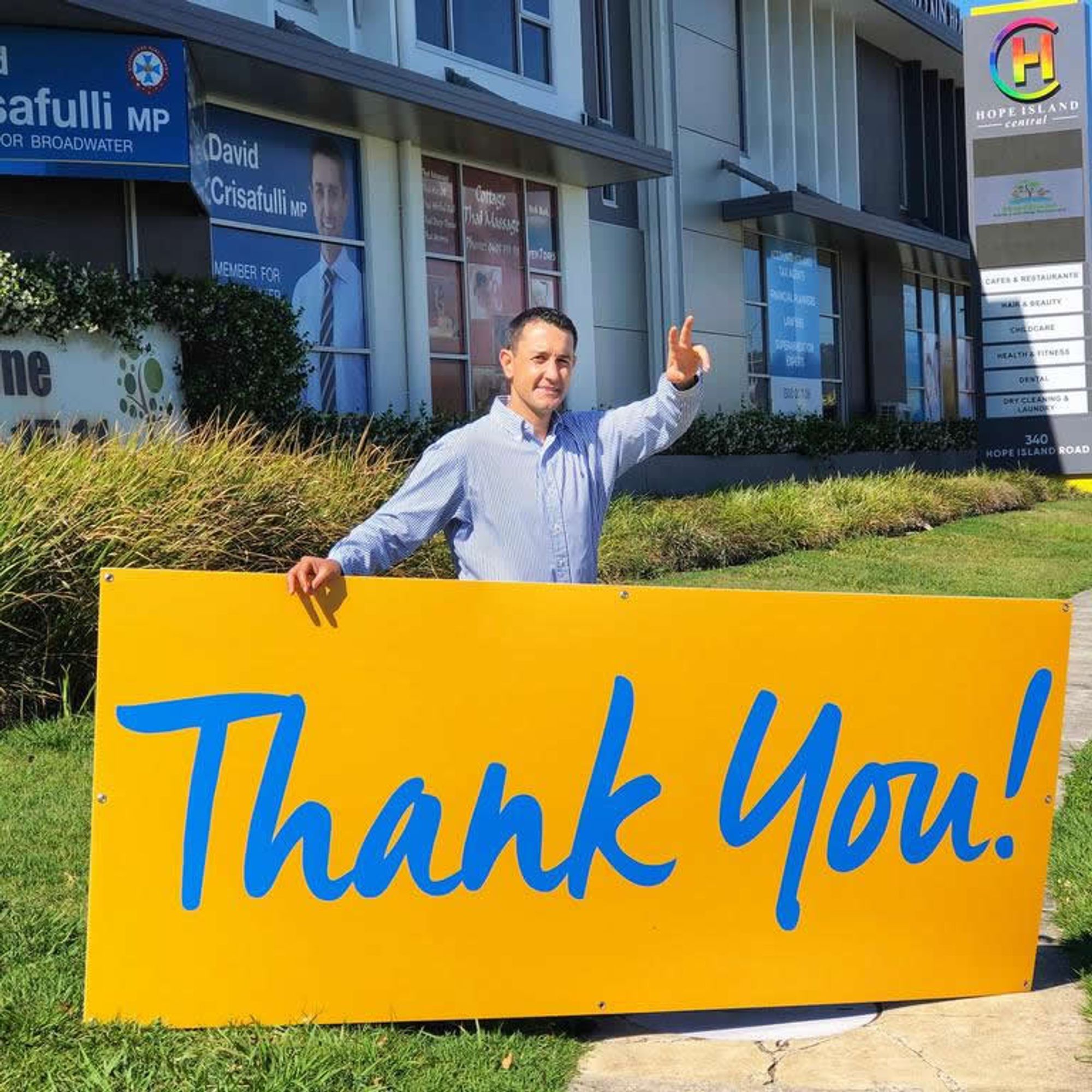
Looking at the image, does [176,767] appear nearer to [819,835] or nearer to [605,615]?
[605,615]

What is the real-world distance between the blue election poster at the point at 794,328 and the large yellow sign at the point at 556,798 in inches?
758

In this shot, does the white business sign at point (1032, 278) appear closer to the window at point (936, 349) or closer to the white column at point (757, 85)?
the white column at point (757, 85)

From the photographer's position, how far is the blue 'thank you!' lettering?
3420 millimetres

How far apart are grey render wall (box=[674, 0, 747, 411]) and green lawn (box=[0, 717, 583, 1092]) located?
1717 centimetres

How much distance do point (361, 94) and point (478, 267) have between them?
11.3 feet

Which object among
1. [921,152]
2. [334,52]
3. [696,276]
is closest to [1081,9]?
[696,276]

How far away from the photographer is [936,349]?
99.7ft

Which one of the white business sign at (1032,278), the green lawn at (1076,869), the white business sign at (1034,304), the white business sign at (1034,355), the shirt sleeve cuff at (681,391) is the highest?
the white business sign at (1032,278)

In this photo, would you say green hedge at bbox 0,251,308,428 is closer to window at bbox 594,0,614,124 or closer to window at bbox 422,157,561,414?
window at bbox 422,157,561,414

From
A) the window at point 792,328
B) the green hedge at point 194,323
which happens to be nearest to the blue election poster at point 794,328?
the window at point 792,328

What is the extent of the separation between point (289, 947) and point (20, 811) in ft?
7.08

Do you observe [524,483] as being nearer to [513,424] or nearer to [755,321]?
[513,424]

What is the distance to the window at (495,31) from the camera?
52.3 ft

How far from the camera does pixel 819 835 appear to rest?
3734 millimetres
